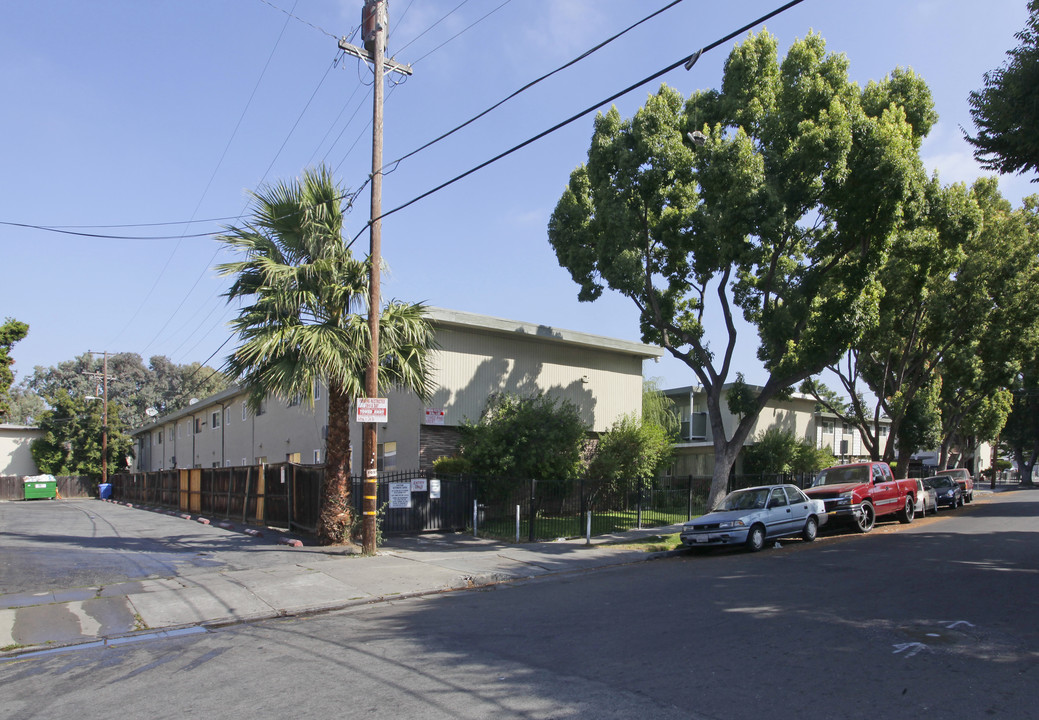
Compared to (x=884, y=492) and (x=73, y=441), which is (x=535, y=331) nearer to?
(x=884, y=492)

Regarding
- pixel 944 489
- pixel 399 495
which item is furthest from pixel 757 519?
pixel 944 489

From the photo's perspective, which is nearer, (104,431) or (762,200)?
(762,200)

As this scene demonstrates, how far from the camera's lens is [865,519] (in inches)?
792

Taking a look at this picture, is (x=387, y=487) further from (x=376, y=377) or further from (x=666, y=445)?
(x=666, y=445)

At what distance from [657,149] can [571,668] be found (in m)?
14.3

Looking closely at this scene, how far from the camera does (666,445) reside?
2553 cm

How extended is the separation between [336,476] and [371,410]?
2.24 m

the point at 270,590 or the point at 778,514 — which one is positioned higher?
the point at 778,514

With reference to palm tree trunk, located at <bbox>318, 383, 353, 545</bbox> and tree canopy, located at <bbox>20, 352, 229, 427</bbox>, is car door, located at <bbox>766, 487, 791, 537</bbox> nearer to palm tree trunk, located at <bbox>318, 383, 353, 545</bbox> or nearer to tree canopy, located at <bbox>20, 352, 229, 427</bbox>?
palm tree trunk, located at <bbox>318, 383, 353, 545</bbox>

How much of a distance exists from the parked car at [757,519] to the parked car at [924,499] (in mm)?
8724

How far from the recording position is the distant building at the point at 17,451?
2331 inches

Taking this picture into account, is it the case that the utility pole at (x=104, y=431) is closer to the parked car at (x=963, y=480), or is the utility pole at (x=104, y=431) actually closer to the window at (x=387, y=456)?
the window at (x=387, y=456)

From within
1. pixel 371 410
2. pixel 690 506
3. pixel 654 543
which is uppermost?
pixel 371 410

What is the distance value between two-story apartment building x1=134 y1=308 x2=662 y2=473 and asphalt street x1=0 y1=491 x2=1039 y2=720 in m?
9.90
